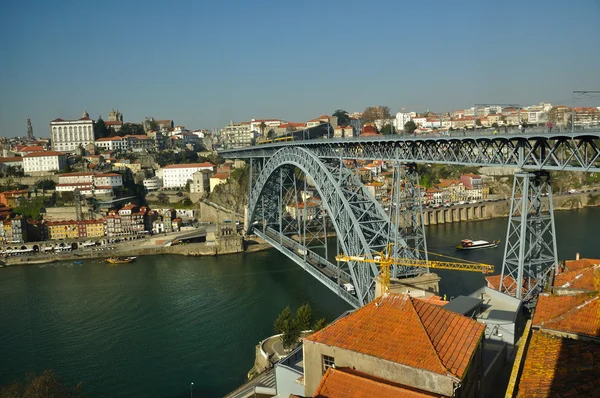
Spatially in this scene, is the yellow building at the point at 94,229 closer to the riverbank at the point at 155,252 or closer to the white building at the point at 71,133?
the riverbank at the point at 155,252

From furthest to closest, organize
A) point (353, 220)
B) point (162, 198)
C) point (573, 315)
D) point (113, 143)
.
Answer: point (113, 143)
point (162, 198)
point (353, 220)
point (573, 315)

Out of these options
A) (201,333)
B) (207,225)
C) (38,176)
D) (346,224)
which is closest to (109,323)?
(201,333)

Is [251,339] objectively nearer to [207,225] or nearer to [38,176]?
[207,225]

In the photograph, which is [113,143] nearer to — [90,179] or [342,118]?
[90,179]

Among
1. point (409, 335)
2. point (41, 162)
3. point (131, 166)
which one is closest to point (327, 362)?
point (409, 335)

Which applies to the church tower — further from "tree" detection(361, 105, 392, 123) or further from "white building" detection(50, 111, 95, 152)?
"tree" detection(361, 105, 392, 123)

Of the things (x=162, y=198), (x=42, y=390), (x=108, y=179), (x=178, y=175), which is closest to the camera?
(x=42, y=390)
